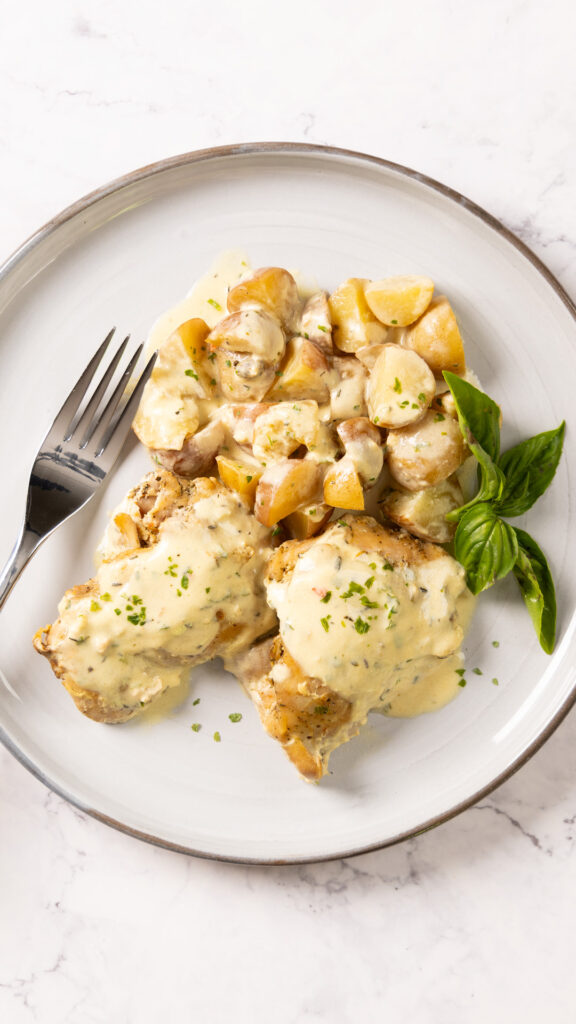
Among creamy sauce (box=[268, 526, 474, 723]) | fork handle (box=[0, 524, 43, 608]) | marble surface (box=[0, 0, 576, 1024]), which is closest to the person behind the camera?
creamy sauce (box=[268, 526, 474, 723])

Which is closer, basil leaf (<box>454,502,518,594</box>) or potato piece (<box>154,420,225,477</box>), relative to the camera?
basil leaf (<box>454,502,518,594</box>)

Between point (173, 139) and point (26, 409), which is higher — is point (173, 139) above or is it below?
above

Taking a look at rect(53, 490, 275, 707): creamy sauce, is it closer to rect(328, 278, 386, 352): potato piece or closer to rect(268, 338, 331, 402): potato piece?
rect(268, 338, 331, 402): potato piece

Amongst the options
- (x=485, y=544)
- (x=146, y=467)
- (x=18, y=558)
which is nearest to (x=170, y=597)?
(x=146, y=467)

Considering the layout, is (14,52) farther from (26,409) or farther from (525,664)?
(525,664)

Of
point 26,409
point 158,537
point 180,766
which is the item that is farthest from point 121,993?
point 26,409

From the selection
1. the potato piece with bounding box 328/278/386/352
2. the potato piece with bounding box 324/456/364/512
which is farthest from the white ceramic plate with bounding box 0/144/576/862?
the potato piece with bounding box 324/456/364/512
